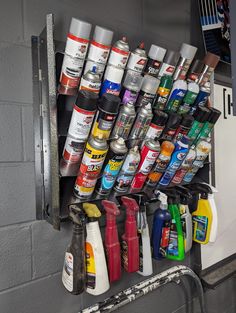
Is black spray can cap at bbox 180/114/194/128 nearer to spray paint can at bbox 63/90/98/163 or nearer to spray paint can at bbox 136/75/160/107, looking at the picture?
spray paint can at bbox 136/75/160/107

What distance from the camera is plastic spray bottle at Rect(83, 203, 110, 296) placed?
2.88 feet

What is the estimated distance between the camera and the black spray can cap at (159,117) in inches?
38.5

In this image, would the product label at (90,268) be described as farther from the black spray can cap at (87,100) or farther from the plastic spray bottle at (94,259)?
the black spray can cap at (87,100)

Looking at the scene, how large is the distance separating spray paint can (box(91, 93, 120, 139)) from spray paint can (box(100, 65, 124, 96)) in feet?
0.15

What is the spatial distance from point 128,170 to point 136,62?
1.21 ft

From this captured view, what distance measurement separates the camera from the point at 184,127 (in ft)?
3.58

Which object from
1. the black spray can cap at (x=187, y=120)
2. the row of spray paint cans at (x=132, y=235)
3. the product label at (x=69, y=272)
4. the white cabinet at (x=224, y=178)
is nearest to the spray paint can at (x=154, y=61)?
the black spray can cap at (x=187, y=120)

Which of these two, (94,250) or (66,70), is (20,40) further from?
(94,250)

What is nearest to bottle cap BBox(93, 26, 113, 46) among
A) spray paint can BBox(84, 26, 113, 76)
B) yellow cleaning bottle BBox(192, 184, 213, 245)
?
spray paint can BBox(84, 26, 113, 76)

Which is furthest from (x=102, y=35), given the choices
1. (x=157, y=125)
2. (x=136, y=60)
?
(x=157, y=125)

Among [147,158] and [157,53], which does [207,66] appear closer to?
[157,53]

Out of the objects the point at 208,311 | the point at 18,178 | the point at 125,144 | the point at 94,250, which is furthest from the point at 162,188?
the point at 208,311

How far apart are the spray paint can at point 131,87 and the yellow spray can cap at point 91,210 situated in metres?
0.37

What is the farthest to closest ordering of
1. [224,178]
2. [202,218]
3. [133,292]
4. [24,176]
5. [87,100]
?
[224,178] → [202,218] → [133,292] → [24,176] → [87,100]
